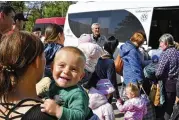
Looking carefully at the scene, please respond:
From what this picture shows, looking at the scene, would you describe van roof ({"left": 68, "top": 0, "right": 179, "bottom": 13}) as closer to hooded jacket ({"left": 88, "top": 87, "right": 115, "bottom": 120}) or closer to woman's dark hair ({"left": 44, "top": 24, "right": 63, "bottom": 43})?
woman's dark hair ({"left": 44, "top": 24, "right": 63, "bottom": 43})

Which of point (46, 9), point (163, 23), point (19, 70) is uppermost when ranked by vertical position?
point (19, 70)

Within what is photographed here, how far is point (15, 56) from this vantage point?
1.71m

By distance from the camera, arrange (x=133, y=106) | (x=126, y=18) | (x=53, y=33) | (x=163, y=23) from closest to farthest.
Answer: (x=53, y=33) < (x=133, y=106) < (x=163, y=23) < (x=126, y=18)

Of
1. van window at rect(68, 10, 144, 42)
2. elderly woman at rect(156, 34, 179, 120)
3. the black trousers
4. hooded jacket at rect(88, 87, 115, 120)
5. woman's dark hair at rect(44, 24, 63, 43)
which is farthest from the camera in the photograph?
van window at rect(68, 10, 144, 42)

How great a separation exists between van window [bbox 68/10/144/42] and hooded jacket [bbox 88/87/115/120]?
665cm

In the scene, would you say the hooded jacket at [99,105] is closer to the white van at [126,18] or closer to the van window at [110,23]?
the white van at [126,18]

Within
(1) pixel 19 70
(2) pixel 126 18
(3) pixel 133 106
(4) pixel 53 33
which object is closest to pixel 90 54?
(4) pixel 53 33

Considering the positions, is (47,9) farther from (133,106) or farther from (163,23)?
(133,106)

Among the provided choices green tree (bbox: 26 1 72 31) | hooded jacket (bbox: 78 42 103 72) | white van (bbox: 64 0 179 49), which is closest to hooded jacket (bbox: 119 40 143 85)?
hooded jacket (bbox: 78 42 103 72)

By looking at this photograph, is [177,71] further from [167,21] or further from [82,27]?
[82,27]

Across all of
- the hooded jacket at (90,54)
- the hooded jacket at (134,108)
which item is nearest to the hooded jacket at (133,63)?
the hooded jacket at (134,108)

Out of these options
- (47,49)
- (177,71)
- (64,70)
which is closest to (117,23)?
(177,71)

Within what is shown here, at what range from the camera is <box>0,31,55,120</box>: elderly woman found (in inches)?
67.2

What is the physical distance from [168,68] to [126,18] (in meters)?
5.51
